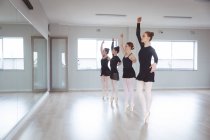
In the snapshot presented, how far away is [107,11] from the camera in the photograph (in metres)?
7.77

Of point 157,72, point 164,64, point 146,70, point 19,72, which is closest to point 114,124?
point 146,70

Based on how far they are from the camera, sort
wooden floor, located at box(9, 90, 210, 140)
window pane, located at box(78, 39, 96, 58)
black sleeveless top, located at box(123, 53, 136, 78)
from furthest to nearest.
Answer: window pane, located at box(78, 39, 96, 58), black sleeveless top, located at box(123, 53, 136, 78), wooden floor, located at box(9, 90, 210, 140)

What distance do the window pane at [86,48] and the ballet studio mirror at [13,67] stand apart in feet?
17.2

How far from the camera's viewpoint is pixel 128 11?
306 inches

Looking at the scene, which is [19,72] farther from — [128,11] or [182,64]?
[182,64]

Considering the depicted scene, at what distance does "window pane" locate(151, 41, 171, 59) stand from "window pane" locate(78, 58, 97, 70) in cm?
265

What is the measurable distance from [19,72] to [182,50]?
8.36m

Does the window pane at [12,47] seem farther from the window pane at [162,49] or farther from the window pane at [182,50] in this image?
the window pane at [182,50]

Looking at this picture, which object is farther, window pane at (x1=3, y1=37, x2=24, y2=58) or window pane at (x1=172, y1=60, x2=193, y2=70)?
window pane at (x1=172, y1=60, x2=193, y2=70)

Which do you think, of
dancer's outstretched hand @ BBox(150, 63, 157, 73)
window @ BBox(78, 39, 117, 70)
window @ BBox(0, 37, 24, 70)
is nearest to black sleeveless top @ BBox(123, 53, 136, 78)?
dancer's outstretched hand @ BBox(150, 63, 157, 73)

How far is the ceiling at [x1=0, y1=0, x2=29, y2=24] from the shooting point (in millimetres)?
3230

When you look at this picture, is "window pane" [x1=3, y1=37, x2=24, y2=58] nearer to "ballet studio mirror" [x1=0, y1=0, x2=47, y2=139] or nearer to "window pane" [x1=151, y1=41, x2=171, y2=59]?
"ballet studio mirror" [x1=0, y1=0, x2=47, y2=139]

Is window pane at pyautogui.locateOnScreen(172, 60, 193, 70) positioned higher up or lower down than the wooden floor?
higher up

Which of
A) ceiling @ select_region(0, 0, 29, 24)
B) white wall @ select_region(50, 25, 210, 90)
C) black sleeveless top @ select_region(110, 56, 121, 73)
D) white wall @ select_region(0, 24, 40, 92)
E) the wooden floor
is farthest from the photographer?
white wall @ select_region(50, 25, 210, 90)
